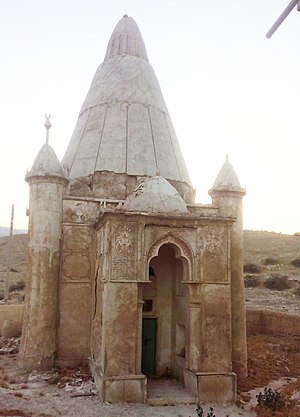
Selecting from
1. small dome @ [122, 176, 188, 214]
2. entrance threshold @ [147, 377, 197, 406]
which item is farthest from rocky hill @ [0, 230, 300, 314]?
small dome @ [122, 176, 188, 214]

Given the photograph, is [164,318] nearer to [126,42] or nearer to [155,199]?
[155,199]

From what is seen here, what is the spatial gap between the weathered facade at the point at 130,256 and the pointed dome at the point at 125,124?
5cm

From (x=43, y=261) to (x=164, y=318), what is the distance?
13.0ft

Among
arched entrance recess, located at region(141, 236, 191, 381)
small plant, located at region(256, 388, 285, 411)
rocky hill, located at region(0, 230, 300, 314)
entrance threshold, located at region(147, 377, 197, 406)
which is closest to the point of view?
small plant, located at region(256, 388, 285, 411)

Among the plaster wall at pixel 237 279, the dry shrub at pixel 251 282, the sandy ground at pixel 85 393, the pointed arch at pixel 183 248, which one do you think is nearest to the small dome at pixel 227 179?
the plaster wall at pixel 237 279

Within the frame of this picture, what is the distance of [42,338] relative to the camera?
1230 centimetres

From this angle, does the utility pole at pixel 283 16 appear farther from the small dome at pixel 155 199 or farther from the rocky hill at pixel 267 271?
the rocky hill at pixel 267 271

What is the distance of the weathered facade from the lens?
34.4ft

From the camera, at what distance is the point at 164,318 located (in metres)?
12.7

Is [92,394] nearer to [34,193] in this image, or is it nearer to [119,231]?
[119,231]

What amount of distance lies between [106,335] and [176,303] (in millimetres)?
3075

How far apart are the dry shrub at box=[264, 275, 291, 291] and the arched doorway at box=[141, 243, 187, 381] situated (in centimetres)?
1699

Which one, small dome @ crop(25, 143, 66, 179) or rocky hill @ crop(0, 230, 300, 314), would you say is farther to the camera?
rocky hill @ crop(0, 230, 300, 314)

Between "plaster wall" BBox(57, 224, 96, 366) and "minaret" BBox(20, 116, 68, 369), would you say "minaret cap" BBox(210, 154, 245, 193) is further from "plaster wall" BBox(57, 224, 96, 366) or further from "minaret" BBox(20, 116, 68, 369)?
"minaret" BBox(20, 116, 68, 369)
